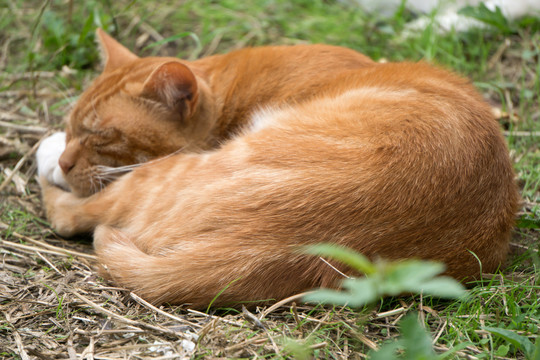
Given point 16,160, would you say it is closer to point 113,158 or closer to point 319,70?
point 113,158

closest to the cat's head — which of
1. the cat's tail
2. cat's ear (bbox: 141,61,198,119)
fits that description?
cat's ear (bbox: 141,61,198,119)

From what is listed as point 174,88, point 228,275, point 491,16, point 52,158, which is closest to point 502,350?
point 228,275

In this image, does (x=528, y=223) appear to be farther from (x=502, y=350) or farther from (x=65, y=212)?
(x=65, y=212)

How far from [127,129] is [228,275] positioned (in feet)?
3.85

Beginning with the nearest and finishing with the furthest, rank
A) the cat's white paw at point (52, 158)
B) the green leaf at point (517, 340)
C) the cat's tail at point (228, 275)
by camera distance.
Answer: the green leaf at point (517, 340) → the cat's tail at point (228, 275) → the cat's white paw at point (52, 158)

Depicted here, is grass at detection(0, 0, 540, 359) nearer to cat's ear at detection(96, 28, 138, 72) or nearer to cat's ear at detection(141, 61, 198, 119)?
cat's ear at detection(96, 28, 138, 72)

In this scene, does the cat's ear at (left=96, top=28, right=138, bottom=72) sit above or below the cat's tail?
above

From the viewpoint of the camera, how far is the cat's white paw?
10.4ft

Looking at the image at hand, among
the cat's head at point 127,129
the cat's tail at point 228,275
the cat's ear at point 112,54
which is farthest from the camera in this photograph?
the cat's ear at point 112,54

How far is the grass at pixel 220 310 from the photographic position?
6.70 feet

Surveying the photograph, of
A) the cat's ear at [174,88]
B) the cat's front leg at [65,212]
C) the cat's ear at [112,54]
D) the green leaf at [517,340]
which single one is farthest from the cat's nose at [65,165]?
the green leaf at [517,340]

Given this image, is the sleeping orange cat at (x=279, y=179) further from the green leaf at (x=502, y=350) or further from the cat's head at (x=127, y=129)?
the green leaf at (x=502, y=350)

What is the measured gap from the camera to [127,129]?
9.72ft

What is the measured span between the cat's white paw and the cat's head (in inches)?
6.7
